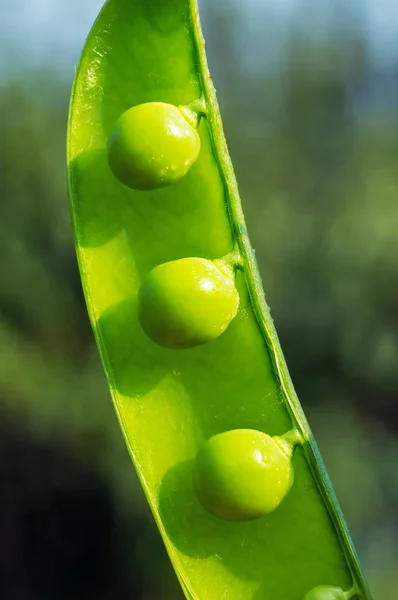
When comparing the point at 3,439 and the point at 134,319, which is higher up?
the point at 134,319

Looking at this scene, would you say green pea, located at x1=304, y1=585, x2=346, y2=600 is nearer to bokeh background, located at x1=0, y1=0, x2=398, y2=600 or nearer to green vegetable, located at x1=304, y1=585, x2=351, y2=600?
green vegetable, located at x1=304, y1=585, x2=351, y2=600

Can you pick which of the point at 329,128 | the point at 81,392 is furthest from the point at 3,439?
the point at 329,128

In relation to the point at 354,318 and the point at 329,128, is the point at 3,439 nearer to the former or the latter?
the point at 354,318

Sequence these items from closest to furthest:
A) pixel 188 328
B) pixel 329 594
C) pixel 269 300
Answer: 1. pixel 329 594
2. pixel 188 328
3. pixel 269 300

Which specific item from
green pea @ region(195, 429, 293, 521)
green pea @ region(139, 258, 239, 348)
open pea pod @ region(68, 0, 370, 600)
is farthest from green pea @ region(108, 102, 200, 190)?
green pea @ region(195, 429, 293, 521)

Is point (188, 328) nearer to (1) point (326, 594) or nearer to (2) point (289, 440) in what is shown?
(2) point (289, 440)

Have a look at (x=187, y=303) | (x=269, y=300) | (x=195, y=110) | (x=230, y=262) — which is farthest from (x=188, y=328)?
(x=269, y=300)

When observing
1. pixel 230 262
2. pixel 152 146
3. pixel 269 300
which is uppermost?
pixel 152 146
